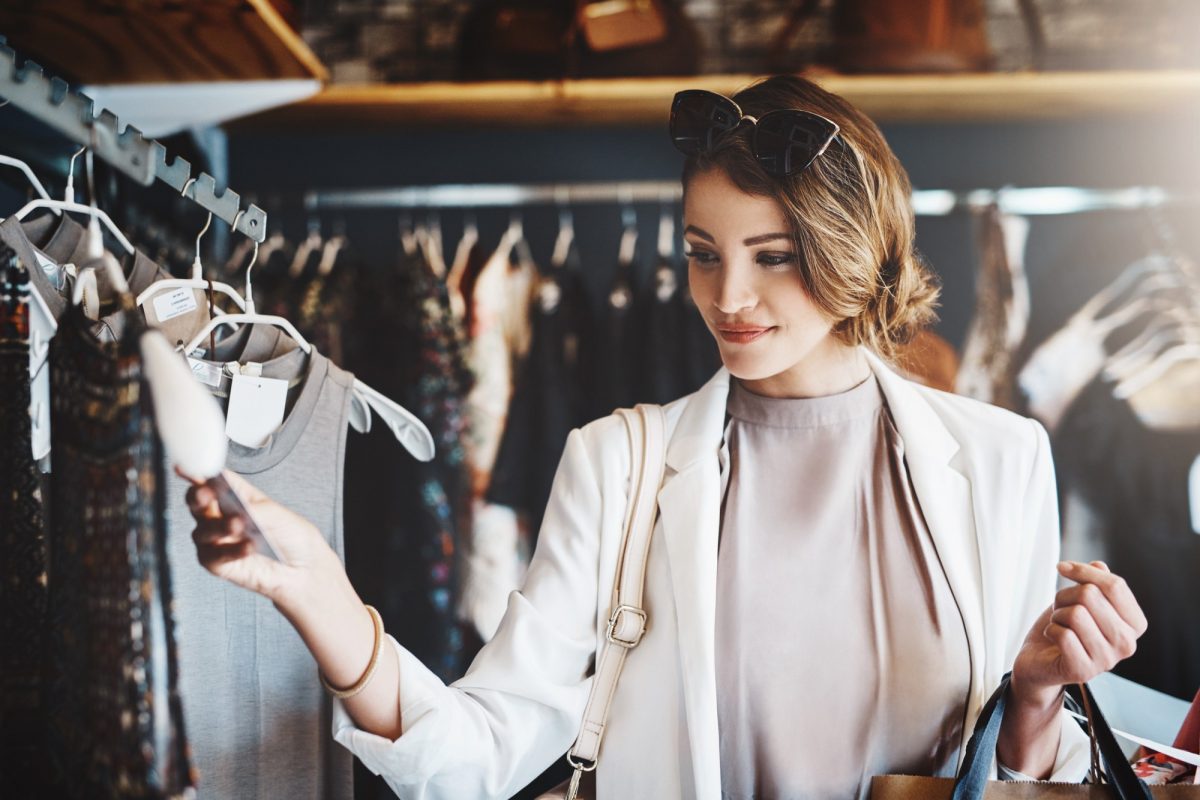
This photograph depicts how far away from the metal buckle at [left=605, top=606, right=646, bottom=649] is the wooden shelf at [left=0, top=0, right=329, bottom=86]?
1.30 meters

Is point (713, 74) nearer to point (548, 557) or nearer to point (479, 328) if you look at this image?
point (479, 328)

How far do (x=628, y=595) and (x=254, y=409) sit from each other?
1.70 ft

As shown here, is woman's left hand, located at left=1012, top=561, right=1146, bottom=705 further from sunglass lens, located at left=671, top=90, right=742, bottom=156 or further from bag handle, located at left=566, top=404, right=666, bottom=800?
sunglass lens, located at left=671, top=90, right=742, bottom=156

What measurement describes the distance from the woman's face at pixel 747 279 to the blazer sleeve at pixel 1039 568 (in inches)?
12.7

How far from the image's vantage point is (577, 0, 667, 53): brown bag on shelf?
85.7 inches

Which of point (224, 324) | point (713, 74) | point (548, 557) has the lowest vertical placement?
point (548, 557)

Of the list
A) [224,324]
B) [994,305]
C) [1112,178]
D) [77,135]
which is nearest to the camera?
[77,135]

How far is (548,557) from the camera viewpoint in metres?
1.15

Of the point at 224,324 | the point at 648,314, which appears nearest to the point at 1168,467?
the point at 648,314

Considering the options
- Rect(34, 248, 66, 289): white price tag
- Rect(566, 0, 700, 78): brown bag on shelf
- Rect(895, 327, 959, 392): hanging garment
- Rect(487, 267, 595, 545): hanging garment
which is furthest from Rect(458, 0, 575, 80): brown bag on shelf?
Rect(34, 248, 66, 289): white price tag

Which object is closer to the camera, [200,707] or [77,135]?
[77,135]

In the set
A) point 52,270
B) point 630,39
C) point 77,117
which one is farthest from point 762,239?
point 630,39

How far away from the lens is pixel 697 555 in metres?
1.11

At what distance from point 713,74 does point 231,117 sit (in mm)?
1271
